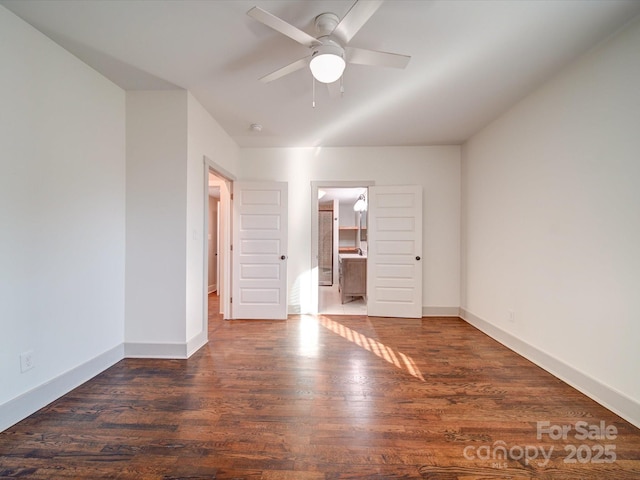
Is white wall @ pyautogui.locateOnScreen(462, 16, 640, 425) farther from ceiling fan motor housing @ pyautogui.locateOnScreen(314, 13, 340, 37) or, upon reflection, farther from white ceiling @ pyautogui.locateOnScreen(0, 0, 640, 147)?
ceiling fan motor housing @ pyautogui.locateOnScreen(314, 13, 340, 37)

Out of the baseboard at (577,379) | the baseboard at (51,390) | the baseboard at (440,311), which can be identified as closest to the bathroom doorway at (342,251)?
the baseboard at (440,311)

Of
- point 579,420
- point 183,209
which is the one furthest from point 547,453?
point 183,209

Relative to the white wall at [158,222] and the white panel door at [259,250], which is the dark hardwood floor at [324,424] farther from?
the white panel door at [259,250]

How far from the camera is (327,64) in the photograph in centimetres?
181

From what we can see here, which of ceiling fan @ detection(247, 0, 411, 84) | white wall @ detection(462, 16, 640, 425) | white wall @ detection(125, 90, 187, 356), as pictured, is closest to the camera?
ceiling fan @ detection(247, 0, 411, 84)

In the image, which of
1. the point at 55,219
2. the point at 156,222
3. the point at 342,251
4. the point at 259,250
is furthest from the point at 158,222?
the point at 342,251

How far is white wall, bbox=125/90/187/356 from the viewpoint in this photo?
108 inches

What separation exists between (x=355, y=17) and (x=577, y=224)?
7.75 ft

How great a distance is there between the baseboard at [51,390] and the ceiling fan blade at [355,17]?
3195 mm

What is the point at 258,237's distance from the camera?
4211mm

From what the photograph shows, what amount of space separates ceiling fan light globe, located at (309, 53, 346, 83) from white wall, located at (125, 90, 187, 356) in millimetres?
1632

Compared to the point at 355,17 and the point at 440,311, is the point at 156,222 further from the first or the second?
the point at 440,311

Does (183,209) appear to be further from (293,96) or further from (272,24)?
(272,24)

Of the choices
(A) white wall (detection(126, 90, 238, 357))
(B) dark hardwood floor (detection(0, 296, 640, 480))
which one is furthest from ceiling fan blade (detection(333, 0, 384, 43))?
(B) dark hardwood floor (detection(0, 296, 640, 480))
